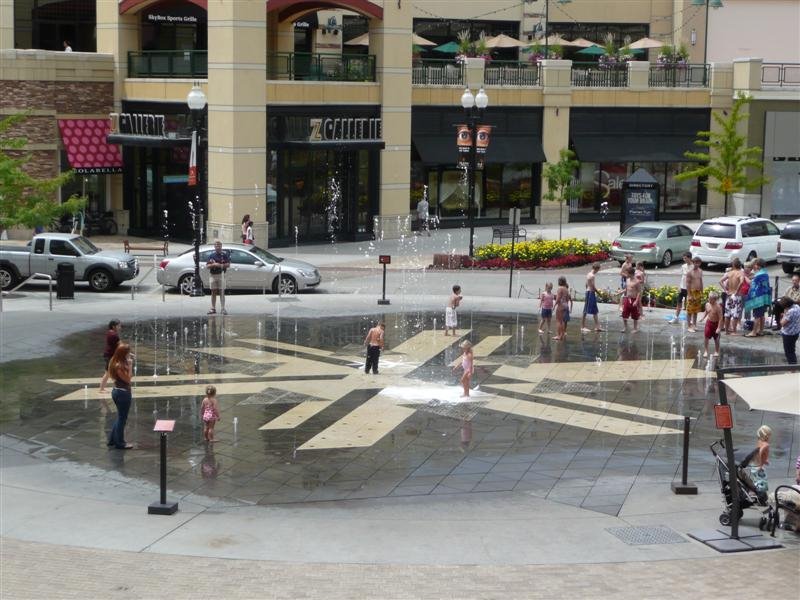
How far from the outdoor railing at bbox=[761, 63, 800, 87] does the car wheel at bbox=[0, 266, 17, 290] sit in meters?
30.3

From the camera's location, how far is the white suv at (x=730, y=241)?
123ft

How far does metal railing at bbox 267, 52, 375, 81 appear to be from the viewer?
41.7m

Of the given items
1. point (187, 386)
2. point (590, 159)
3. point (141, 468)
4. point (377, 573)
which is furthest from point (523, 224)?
point (377, 573)

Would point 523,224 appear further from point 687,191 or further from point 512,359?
point 512,359

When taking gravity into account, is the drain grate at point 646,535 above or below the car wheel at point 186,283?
below

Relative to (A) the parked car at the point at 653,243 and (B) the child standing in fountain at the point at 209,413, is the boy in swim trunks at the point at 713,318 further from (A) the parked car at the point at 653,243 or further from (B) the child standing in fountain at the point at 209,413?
(A) the parked car at the point at 653,243

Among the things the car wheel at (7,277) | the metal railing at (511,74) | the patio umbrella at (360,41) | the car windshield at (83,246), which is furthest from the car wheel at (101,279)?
the patio umbrella at (360,41)

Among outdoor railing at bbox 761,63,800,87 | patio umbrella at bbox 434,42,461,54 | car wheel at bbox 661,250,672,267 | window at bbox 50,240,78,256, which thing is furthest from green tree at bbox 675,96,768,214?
window at bbox 50,240,78,256

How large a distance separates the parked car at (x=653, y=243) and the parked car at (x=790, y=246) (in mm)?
3187

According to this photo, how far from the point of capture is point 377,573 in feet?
44.8

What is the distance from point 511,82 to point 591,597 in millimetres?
37748

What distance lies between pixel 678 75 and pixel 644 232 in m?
14.7

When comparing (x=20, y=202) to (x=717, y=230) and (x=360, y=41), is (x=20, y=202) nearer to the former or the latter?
(x=717, y=230)

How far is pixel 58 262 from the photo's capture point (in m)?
33.7
